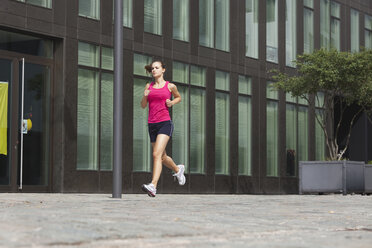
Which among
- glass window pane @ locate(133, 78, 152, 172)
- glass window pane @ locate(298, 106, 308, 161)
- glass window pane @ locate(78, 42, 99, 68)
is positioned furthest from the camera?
glass window pane @ locate(298, 106, 308, 161)

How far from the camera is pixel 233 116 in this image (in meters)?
23.9

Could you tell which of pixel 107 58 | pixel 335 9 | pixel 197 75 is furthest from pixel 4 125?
pixel 335 9

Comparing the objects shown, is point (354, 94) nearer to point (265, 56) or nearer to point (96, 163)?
point (265, 56)

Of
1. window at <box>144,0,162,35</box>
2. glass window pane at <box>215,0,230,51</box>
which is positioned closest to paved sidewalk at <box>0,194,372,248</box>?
window at <box>144,0,162,35</box>

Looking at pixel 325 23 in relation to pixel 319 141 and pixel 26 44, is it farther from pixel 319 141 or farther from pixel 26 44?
pixel 26 44

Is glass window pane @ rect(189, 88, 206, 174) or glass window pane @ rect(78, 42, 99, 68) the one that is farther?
glass window pane @ rect(189, 88, 206, 174)

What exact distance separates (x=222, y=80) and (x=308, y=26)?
5958mm

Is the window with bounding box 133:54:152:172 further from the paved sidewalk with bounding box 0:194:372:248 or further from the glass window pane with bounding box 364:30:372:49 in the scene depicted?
the glass window pane with bounding box 364:30:372:49

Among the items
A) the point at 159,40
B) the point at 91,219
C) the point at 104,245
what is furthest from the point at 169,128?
the point at 159,40

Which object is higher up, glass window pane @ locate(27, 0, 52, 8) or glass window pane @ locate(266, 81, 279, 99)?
glass window pane @ locate(27, 0, 52, 8)

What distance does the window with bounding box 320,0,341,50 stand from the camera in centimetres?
2888

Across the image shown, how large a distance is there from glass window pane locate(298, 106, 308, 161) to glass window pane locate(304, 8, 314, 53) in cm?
222

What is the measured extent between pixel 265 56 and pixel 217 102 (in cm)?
318

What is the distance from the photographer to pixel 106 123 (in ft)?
63.1
